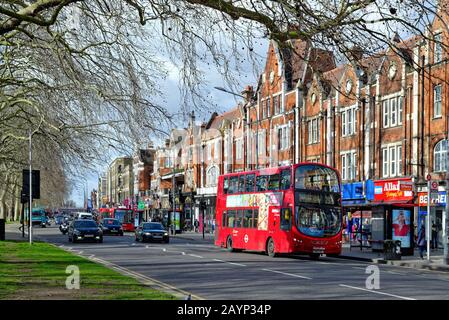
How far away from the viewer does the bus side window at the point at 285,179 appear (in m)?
29.8

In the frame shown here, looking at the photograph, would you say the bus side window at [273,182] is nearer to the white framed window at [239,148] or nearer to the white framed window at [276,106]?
the white framed window at [276,106]

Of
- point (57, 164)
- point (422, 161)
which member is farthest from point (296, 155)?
point (57, 164)

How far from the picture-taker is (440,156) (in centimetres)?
3966

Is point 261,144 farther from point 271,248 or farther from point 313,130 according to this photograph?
point 271,248

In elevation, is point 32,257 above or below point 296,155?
below

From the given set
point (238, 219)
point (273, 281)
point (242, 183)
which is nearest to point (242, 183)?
point (242, 183)

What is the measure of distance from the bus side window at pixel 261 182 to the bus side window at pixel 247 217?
60.7 inches

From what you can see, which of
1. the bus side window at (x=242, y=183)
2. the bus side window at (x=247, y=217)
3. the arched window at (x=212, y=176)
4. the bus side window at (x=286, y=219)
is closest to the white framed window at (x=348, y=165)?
the bus side window at (x=242, y=183)

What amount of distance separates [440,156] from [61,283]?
28.9 meters

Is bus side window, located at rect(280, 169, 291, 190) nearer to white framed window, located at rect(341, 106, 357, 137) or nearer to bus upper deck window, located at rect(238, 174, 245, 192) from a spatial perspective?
bus upper deck window, located at rect(238, 174, 245, 192)

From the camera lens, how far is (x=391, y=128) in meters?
44.7

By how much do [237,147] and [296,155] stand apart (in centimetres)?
1523

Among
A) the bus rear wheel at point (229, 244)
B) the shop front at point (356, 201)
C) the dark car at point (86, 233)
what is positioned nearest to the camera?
the bus rear wheel at point (229, 244)
